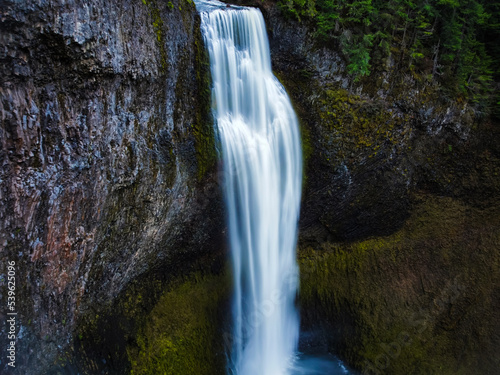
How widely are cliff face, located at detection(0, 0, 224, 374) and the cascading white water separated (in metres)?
0.62

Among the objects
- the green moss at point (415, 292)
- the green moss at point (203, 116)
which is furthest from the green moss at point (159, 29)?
the green moss at point (415, 292)

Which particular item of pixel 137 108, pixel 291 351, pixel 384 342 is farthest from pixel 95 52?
pixel 384 342

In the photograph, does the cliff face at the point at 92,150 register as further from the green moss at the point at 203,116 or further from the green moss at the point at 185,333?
the green moss at the point at 185,333

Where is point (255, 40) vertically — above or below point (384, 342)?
above

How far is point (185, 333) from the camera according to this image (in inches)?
388

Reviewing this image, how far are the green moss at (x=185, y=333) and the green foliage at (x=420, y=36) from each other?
8.50 metres

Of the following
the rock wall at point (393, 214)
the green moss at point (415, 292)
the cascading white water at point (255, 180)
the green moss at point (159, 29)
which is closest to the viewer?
the green moss at point (159, 29)

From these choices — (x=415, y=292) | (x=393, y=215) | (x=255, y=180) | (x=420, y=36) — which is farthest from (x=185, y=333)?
(x=420, y=36)

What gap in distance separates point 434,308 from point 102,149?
12.2m

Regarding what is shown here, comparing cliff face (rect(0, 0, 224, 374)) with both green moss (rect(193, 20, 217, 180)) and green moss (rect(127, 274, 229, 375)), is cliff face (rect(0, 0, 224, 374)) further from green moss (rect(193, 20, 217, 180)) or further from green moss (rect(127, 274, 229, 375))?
green moss (rect(127, 274, 229, 375))

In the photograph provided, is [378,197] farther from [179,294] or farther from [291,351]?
[179,294]

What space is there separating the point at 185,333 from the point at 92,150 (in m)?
6.03

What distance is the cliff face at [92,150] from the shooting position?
5.57m

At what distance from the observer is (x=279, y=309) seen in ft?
37.8
